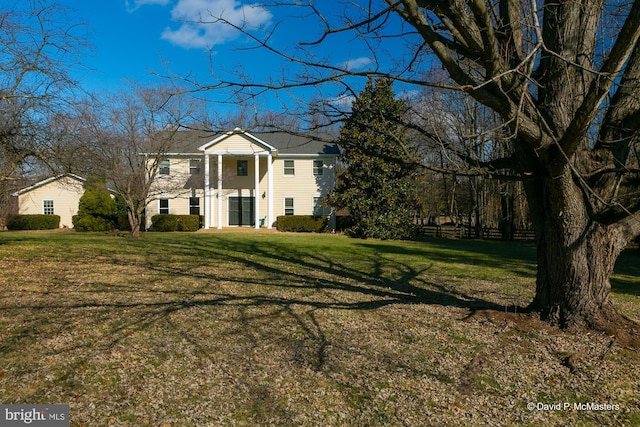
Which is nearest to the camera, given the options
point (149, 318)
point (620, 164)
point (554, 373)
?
point (554, 373)

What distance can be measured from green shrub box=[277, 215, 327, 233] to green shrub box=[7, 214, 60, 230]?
55.2 feet

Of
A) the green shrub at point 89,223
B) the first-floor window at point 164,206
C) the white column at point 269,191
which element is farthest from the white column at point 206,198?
the green shrub at point 89,223

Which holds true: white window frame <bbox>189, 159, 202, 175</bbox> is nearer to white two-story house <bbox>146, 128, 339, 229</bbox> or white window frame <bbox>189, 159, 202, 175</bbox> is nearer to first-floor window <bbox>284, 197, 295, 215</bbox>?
white two-story house <bbox>146, 128, 339, 229</bbox>

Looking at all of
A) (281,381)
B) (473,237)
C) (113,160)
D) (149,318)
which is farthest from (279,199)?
(281,381)

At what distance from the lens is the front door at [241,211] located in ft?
91.2

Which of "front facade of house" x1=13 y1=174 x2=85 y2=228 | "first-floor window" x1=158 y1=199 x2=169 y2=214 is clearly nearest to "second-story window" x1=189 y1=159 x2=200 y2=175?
"first-floor window" x1=158 y1=199 x2=169 y2=214

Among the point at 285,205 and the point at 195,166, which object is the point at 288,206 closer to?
the point at 285,205

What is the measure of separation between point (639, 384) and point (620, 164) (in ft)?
8.17

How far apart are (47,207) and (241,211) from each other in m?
15.1

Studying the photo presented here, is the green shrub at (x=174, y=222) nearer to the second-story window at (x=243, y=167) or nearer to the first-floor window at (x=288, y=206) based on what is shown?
the second-story window at (x=243, y=167)

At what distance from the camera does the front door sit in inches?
1095

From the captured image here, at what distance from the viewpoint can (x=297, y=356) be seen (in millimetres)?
4504

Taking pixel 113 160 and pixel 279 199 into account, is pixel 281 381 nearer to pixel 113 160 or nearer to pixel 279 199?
pixel 113 160

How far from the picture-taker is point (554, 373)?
13.7 feet
